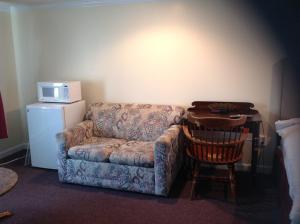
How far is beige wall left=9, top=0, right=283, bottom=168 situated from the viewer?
307cm

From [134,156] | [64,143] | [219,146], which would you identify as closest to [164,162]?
[134,156]

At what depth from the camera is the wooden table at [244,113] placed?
2.75 meters

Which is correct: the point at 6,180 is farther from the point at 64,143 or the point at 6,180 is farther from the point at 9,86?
the point at 9,86

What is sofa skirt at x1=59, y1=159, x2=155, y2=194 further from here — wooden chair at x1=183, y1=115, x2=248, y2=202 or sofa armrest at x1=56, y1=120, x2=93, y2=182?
wooden chair at x1=183, y1=115, x2=248, y2=202

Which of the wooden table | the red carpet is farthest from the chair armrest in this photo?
the wooden table

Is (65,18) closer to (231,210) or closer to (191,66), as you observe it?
(191,66)

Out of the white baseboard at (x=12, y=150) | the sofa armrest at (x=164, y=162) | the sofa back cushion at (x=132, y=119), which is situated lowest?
the white baseboard at (x=12, y=150)

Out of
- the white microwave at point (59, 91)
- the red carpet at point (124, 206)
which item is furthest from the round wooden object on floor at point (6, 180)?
the white microwave at point (59, 91)

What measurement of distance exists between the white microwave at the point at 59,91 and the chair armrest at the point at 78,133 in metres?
0.37

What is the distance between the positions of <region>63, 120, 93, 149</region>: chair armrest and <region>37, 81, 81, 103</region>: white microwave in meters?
0.37

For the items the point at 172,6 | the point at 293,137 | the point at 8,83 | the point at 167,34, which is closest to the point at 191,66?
the point at 167,34

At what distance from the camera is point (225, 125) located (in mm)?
2416

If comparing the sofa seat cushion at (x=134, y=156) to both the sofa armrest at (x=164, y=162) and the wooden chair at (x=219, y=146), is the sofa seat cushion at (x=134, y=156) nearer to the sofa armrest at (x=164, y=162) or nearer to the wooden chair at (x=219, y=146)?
the sofa armrest at (x=164, y=162)

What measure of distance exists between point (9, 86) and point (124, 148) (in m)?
2.14
